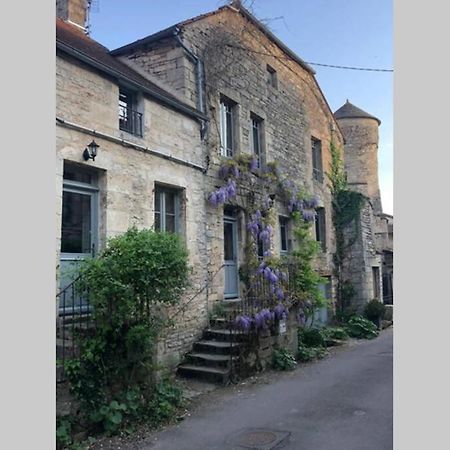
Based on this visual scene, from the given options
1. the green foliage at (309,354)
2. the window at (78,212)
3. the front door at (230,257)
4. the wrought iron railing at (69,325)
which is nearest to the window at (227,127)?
the front door at (230,257)

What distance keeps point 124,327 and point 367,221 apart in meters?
13.5

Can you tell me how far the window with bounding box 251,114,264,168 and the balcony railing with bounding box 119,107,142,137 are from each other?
4575 millimetres

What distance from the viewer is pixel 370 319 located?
50.6ft

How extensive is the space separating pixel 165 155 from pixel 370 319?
10150 mm

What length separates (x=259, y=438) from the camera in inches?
207

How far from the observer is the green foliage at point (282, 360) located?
8969mm

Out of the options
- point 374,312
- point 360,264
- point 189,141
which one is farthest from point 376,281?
point 189,141

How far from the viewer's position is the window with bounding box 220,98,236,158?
1099cm

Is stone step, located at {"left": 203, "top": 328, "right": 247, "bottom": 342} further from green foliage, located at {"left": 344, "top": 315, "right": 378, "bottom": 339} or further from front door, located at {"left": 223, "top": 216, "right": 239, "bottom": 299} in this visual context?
green foliage, located at {"left": 344, "top": 315, "right": 378, "bottom": 339}

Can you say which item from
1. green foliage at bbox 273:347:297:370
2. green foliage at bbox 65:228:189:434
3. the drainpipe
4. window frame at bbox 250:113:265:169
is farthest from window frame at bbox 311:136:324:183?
green foliage at bbox 65:228:189:434

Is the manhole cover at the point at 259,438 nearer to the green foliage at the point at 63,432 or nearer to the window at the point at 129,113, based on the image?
the green foliage at the point at 63,432

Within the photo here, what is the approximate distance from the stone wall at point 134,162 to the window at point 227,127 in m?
1.43

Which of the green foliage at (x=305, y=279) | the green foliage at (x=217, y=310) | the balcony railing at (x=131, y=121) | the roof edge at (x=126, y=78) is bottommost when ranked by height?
the green foliage at (x=217, y=310)

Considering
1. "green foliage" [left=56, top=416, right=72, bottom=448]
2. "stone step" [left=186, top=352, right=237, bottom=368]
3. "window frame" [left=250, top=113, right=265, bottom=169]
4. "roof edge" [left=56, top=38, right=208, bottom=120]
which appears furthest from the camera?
"window frame" [left=250, top=113, right=265, bottom=169]
